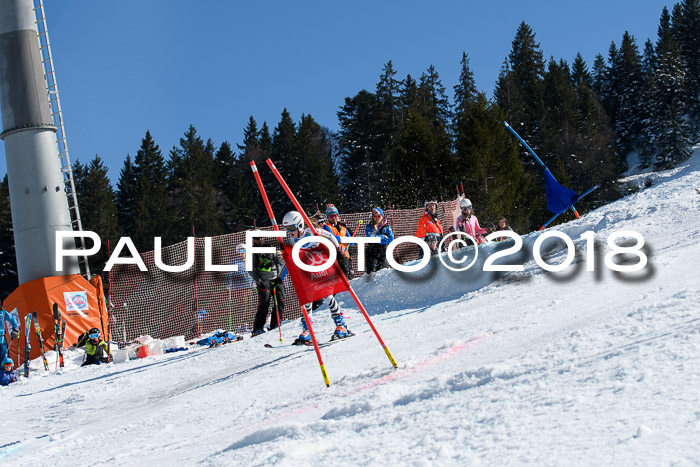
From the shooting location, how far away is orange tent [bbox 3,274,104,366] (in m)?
17.4

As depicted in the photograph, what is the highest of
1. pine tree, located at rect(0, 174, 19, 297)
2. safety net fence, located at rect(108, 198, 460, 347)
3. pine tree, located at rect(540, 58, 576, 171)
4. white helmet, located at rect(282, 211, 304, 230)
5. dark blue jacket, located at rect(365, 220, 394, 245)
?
pine tree, located at rect(540, 58, 576, 171)

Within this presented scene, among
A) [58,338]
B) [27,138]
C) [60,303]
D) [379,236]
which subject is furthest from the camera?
[27,138]

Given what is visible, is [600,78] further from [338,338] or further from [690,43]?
[338,338]

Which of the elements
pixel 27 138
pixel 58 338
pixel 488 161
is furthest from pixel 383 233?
pixel 488 161

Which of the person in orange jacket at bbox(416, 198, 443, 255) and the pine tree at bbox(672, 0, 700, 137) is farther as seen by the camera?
the pine tree at bbox(672, 0, 700, 137)

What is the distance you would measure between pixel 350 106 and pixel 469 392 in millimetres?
67825

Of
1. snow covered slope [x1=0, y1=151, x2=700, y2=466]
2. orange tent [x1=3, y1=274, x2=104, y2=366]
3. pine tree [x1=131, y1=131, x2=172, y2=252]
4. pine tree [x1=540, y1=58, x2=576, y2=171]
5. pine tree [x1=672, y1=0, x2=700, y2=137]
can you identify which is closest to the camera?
snow covered slope [x1=0, y1=151, x2=700, y2=466]

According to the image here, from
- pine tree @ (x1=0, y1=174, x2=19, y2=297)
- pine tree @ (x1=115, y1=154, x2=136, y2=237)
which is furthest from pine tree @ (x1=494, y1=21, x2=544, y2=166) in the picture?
pine tree @ (x1=0, y1=174, x2=19, y2=297)

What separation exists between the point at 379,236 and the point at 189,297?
6.79m

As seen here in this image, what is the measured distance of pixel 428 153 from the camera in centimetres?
4359

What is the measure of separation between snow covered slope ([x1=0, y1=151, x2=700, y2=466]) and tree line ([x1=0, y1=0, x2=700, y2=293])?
3292 centimetres

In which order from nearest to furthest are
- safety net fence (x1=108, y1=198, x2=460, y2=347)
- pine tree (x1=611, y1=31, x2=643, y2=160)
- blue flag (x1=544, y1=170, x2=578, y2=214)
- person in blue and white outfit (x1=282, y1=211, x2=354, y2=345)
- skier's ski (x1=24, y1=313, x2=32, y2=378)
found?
person in blue and white outfit (x1=282, y1=211, x2=354, y2=345) → skier's ski (x1=24, y1=313, x2=32, y2=378) → blue flag (x1=544, y1=170, x2=578, y2=214) → safety net fence (x1=108, y1=198, x2=460, y2=347) → pine tree (x1=611, y1=31, x2=643, y2=160)

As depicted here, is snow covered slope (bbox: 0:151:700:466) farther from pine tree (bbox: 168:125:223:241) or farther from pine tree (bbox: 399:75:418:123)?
pine tree (bbox: 399:75:418:123)

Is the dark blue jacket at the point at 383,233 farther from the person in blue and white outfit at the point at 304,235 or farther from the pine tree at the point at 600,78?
the pine tree at the point at 600,78
